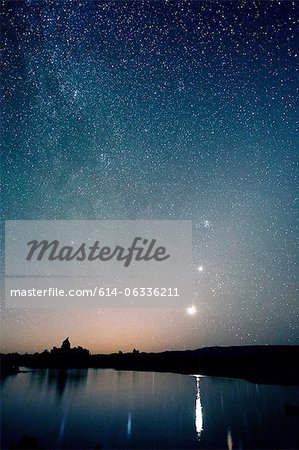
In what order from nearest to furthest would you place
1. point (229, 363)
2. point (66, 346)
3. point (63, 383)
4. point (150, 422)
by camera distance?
point (150, 422)
point (63, 383)
point (229, 363)
point (66, 346)

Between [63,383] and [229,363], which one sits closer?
[63,383]

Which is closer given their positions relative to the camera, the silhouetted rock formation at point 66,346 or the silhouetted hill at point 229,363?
the silhouetted hill at point 229,363

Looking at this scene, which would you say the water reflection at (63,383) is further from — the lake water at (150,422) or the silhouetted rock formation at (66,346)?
the silhouetted rock formation at (66,346)

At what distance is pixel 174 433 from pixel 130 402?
77.4ft

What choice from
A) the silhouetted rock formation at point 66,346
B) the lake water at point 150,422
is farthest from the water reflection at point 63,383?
the silhouetted rock formation at point 66,346

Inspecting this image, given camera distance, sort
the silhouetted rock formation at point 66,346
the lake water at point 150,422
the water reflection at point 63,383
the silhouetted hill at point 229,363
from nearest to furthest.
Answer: the lake water at point 150,422 < the water reflection at point 63,383 < the silhouetted hill at point 229,363 < the silhouetted rock formation at point 66,346

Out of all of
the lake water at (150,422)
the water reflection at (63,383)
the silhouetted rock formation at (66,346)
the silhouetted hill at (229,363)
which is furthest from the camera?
the silhouetted rock formation at (66,346)

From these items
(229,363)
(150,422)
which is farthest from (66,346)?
(150,422)

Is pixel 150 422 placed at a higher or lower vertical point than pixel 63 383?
higher

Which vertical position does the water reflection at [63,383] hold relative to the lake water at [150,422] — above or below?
below

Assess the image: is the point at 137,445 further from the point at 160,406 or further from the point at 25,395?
the point at 25,395

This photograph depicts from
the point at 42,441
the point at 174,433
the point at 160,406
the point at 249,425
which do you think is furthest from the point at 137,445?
the point at 160,406

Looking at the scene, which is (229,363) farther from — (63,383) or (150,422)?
(150,422)

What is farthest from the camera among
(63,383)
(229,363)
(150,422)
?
(229,363)
